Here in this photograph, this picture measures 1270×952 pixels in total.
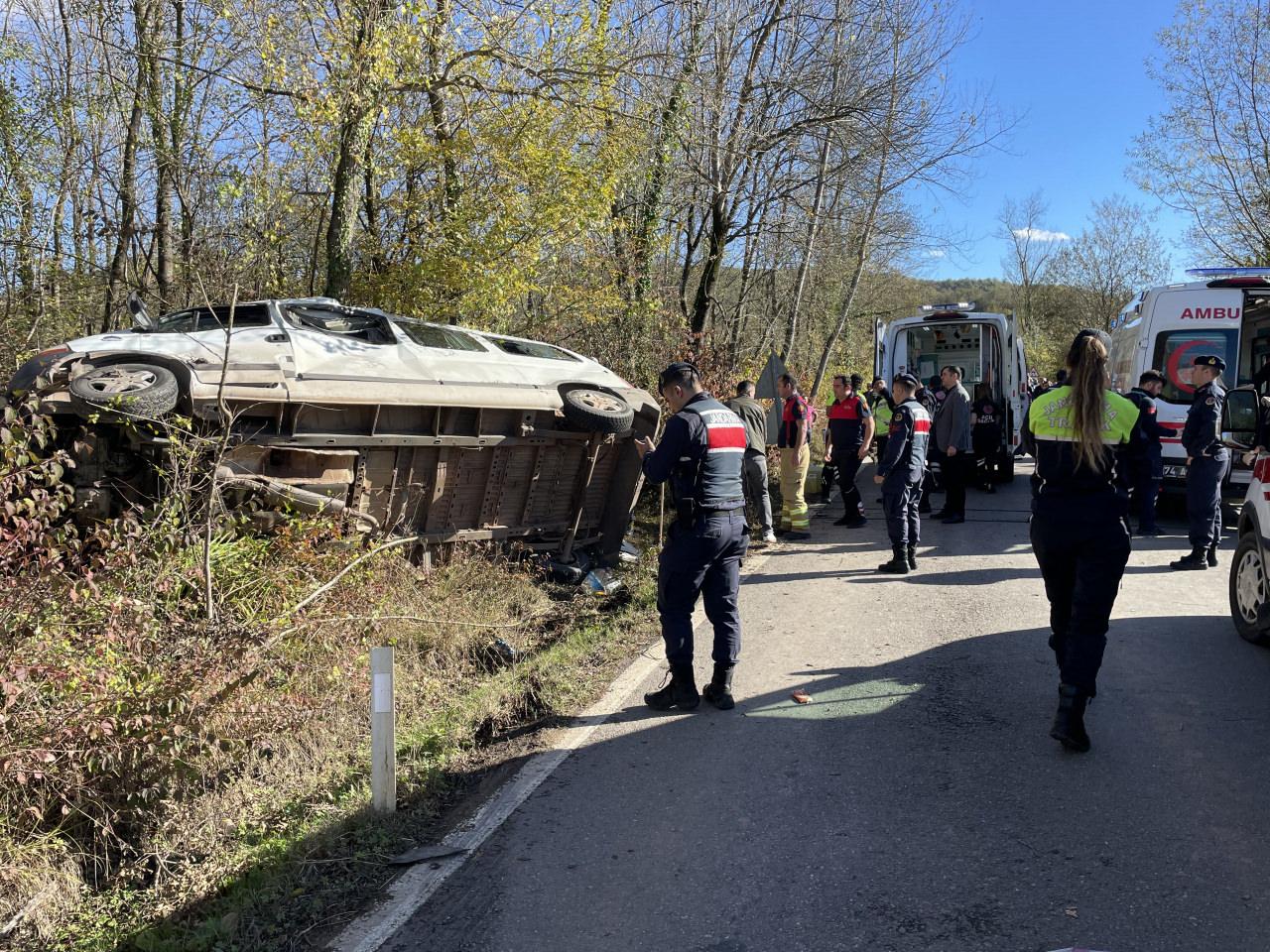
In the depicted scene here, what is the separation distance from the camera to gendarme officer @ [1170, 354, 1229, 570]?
27.1 ft

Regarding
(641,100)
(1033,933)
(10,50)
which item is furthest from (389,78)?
(1033,933)

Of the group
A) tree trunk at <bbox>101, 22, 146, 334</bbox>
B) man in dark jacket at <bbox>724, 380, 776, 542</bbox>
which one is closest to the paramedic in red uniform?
man in dark jacket at <bbox>724, 380, 776, 542</bbox>

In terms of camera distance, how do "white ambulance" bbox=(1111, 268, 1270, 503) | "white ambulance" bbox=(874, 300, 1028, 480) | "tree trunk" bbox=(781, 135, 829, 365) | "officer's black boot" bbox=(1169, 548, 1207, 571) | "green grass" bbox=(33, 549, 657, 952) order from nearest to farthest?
"green grass" bbox=(33, 549, 657, 952) → "officer's black boot" bbox=(1169, 548, 1207, 571) → "white ambulance" bbox=(1111, 268, 1270, 503) → "white ambulance" bbox=(874, 300, 1028, 480) → "tree trunk" bbox=(781, 135, 829, 365)

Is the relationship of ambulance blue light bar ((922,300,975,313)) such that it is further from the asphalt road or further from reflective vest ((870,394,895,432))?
the asphalt road

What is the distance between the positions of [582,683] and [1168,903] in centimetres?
327

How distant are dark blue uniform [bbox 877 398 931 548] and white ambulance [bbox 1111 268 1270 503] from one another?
3.95 meters

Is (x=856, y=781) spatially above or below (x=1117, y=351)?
below

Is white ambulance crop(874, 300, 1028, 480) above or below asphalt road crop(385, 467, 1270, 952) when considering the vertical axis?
above

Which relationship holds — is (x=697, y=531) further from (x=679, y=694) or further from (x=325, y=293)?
(x=325, y=293)

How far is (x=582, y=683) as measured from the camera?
557cm

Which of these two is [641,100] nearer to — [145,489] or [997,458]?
[145,489]

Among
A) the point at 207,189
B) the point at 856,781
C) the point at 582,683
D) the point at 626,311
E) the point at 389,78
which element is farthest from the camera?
the point at 207,189

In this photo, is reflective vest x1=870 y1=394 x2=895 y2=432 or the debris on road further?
reflective vest x1=870 y1=394 x2=895 y2=432

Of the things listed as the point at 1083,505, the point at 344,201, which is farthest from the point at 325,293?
the point at 1083,505
